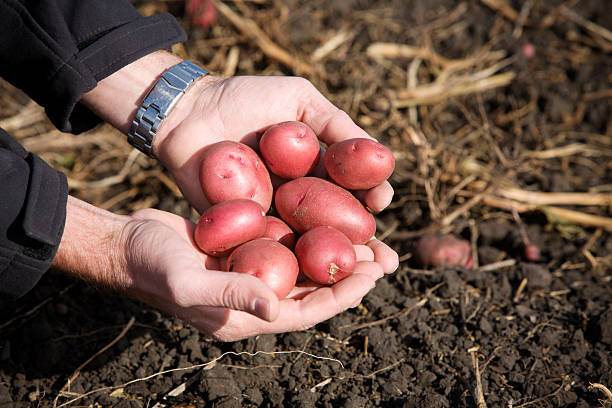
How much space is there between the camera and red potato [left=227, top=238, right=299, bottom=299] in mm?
1953

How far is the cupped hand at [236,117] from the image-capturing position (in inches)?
98.7

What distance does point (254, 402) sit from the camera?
2.18 meters

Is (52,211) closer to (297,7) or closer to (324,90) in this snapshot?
(324,90)

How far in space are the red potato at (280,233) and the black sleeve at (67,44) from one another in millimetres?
1043

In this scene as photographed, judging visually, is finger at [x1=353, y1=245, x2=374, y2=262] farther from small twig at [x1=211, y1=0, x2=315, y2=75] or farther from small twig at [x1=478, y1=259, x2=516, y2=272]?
small twig at [x1=211, y1=0, x2=315, y2=75]

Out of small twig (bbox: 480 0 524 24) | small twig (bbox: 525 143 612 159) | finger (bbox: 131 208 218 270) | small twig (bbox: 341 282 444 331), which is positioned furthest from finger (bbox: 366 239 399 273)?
small twig (bbox: 480 0 524 24)

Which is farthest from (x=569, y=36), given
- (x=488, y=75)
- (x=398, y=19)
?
(x=398, y=19)

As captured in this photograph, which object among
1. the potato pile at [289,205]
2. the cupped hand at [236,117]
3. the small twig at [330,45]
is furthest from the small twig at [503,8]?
the potato pile at [289,205]

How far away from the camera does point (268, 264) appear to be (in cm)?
198

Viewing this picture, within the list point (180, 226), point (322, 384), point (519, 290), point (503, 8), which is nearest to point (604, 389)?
point (519, 290)

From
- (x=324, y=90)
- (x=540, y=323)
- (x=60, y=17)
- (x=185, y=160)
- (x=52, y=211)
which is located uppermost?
(x=60, y=17)

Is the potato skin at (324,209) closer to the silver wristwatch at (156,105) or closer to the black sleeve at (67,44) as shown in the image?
the silver wristwatch at (156,105)

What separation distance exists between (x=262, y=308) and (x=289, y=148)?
948 millimetres

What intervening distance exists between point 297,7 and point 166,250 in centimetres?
377
